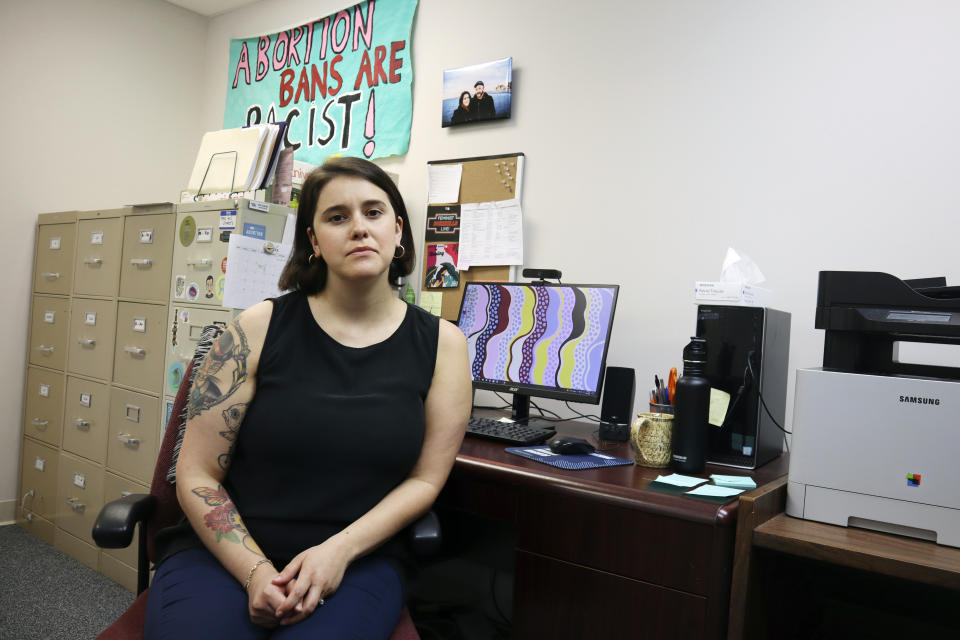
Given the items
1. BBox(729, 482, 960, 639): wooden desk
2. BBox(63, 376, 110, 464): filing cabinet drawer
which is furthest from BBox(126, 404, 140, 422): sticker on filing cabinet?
BBox(729, 482, 960, 639): wooden desk

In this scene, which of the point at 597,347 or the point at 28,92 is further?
the point at 28,92

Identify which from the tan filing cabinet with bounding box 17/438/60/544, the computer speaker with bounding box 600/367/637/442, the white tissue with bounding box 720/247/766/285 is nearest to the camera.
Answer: the white tissue with bounding box 720/247/766/285

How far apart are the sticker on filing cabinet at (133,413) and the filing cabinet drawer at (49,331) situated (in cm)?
61

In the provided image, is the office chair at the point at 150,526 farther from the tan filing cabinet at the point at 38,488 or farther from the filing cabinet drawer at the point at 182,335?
the tan filing cabinet at the point at 38,488

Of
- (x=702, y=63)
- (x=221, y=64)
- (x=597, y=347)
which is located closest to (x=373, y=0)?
(x=221, y=64)

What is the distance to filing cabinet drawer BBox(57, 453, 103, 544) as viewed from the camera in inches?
108

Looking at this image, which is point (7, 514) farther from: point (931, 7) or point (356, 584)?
point (931, 7)

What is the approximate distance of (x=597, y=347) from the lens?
186 centimetres

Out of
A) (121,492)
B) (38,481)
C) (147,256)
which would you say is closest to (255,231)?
(147,256)

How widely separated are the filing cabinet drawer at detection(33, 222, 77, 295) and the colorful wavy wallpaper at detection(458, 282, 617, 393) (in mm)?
2023

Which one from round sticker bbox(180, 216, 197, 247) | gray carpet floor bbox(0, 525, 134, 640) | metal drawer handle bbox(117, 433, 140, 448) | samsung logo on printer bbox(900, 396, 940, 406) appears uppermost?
round sticker bbox(180, 216, 197, 247)

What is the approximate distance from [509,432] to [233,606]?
83 cm

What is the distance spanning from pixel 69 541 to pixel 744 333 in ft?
9.31

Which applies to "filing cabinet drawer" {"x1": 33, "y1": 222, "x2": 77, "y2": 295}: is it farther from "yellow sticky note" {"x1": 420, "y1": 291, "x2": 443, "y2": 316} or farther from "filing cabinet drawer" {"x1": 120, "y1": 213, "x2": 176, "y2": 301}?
"yellow sticky note" {"x1": 420, "y1": 291, "x2": 443, "y2": 316}
